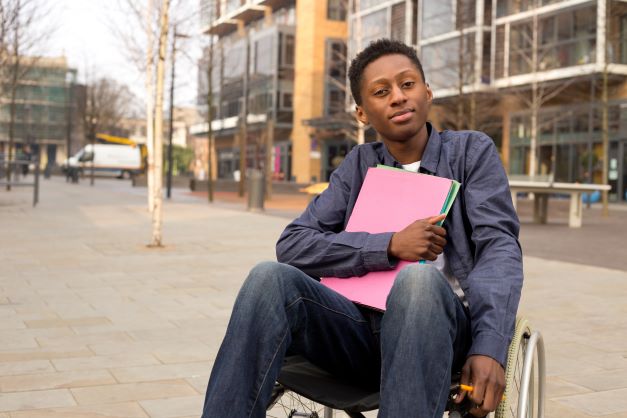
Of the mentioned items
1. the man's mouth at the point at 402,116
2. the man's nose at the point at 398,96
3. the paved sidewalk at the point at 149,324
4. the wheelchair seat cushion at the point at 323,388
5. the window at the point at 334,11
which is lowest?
the paved sidewalk at the point at 149,324

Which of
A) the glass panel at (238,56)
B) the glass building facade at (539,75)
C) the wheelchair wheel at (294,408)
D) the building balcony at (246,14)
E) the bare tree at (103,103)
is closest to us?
the wheelchair wheel at (294,408)

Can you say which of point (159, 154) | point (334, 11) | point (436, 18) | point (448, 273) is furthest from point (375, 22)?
point (448, 273)

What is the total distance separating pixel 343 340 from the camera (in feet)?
7.34

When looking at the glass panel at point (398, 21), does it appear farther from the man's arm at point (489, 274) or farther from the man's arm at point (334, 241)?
the man's arm at point (489, 274)

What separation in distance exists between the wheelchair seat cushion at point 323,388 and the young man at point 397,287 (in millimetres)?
44

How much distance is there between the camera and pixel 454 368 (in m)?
2.21

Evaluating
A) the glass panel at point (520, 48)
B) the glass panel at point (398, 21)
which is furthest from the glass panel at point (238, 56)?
the glass panel at point (520, 48)

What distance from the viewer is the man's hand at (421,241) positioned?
2289 millimetres

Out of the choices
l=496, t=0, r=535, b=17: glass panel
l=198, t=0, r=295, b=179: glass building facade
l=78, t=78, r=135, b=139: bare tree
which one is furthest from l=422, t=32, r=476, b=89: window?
l=78, t=78, r=135, b=139: bare tree

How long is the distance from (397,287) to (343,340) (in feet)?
0.88

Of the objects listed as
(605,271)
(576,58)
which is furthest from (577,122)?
(605,271)

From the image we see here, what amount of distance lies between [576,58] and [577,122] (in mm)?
2520

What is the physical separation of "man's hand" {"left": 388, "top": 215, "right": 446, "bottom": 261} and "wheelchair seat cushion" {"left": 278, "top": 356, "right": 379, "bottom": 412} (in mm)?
393

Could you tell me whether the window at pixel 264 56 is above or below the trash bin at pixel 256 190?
above
